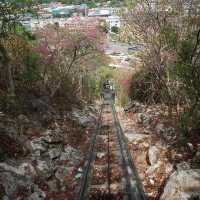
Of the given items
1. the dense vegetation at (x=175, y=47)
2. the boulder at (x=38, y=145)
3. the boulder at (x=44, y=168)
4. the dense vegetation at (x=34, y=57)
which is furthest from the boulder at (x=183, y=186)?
the dense vegetation at (x=34, y=57)

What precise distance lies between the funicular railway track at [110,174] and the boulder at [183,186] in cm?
124

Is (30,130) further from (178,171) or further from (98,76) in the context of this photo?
(98,76)

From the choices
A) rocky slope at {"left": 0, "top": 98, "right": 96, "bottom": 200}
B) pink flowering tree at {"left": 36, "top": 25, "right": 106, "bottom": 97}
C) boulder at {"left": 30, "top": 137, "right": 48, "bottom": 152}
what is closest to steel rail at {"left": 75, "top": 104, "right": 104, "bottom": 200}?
rocky slope at {"left": 0, "top": 98, "right": 96, "bottom": 200}

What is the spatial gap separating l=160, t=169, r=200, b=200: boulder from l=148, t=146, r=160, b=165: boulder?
13.3 ft

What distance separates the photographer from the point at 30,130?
23.2 meters

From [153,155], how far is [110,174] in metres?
2.75

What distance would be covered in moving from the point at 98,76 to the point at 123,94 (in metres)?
24.3

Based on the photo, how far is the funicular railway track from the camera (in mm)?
17750

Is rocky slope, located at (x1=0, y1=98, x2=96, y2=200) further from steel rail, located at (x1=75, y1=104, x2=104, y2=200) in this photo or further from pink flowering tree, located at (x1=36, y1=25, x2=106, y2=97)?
pink flowering tree, located at (x1=36, y1=25, x2=106, y2=97)

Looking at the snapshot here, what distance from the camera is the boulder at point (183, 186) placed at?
15.7 metres

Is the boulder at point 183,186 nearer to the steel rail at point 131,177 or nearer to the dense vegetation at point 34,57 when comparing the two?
the steel rail at point 131,177

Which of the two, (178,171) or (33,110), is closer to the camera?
(178,171)

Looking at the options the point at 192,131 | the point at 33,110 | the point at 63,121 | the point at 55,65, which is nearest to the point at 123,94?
the point at 55,65

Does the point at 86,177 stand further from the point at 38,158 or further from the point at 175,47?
the point at 175,47
